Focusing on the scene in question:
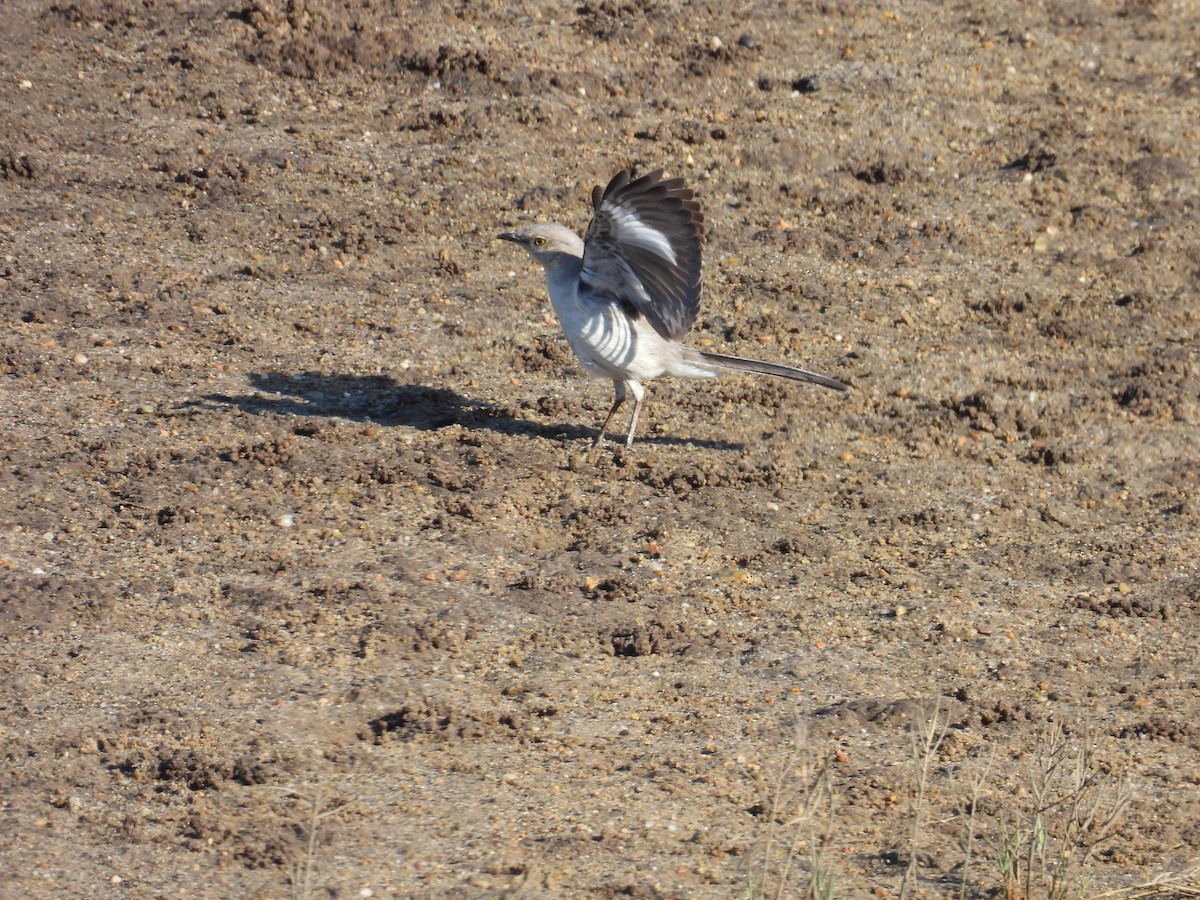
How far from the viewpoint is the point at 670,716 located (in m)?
5.17

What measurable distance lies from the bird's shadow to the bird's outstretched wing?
2.37 feet

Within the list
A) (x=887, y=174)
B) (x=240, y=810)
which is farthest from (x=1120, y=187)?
(x=240, y=810)

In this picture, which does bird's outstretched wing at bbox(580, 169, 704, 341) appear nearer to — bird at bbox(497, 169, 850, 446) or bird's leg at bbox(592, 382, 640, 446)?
bird at bbox(497, 169, 850, 446)

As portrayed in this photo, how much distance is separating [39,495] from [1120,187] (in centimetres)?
711

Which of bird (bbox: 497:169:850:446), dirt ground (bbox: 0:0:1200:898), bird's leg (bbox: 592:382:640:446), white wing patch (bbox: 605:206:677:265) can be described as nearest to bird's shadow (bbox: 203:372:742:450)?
dirt ground (bbox: 0:0:1200:898)

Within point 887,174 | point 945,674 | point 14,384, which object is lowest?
point 14,384

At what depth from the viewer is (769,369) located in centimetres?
731

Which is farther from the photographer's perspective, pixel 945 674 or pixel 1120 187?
pixel 1120 187

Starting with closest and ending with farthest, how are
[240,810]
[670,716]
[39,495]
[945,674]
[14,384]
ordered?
[240,810]
[670,716]
[945,674]
[39,495]
[14,384]

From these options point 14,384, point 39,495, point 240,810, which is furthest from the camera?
point 14,384

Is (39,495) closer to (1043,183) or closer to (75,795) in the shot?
(75,795)

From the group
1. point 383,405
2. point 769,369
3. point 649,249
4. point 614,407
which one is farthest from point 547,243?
point 769,369

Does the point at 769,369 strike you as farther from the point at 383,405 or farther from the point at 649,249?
the point at 383,405

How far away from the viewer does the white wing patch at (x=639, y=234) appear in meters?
6.70
